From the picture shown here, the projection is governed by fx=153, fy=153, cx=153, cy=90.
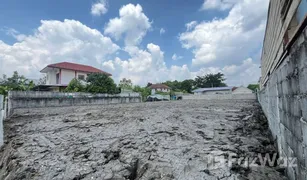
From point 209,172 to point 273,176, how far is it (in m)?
0.55

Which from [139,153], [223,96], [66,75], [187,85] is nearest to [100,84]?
[66,75]

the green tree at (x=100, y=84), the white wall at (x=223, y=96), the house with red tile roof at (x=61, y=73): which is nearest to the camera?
the green tree at (x=100, y=84)

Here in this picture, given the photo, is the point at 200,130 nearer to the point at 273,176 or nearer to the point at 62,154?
the point at 273,176

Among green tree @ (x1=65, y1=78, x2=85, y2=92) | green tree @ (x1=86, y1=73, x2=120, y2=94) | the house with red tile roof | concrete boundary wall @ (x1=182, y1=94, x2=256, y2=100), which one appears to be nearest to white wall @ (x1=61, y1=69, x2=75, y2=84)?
the house with red tile roof

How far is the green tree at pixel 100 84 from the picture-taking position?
1252 centimetres

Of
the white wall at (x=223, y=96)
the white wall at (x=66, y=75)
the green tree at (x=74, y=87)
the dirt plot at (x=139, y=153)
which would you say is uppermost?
the white wall at (x=66, y=75)

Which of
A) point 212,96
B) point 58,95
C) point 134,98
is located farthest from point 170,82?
point 58,95

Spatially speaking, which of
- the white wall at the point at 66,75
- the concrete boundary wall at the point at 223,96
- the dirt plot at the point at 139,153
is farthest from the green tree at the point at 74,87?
the concrete boundary wall at the point at 223,96

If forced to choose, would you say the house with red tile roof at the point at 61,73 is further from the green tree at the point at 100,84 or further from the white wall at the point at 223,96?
the white wall at the point at 223,96

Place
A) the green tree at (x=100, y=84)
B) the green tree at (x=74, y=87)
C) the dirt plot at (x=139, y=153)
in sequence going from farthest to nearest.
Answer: the green tree at (x=100, y=84)
the green tree at (x=74, y=87)
the dirt plot at (x=139, y=153)

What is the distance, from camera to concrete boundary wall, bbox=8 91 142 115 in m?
6.85

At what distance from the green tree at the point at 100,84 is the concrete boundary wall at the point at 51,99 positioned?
1561 millimetres

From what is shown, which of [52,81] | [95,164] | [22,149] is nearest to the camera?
[95,164]

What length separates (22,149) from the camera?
2188 mm
